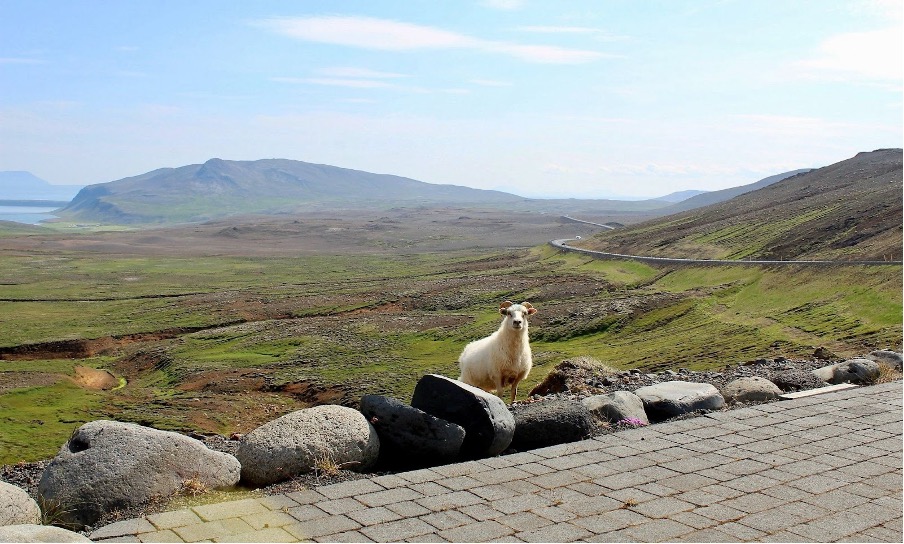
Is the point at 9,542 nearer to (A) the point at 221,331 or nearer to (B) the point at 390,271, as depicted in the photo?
(A) the point at 221,331

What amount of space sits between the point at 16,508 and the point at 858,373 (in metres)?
14.7

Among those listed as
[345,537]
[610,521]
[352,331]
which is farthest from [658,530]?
[352,331]

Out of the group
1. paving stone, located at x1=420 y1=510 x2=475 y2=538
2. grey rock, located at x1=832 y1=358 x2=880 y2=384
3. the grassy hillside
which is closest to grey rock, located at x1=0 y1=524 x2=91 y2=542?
paving stone, located at x1=420 y1=510 x2=475 y2=538

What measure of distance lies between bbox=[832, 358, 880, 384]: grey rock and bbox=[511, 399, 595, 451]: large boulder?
699cm

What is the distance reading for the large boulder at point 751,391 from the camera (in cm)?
1513

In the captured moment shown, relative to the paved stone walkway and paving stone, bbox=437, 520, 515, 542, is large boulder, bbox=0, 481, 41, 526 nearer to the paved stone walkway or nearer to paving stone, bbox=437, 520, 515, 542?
the paved stone walkway

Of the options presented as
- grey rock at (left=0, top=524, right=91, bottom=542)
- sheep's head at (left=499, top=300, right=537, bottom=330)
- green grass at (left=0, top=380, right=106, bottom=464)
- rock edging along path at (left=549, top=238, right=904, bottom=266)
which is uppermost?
sheep's head at (left=499, top=300, right=537, bottom=330)

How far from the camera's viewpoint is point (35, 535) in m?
7.65

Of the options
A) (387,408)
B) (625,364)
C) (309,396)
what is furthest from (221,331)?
(387,408)

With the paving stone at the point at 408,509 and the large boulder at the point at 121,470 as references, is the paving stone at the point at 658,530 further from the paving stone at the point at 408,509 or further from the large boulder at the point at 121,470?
the large boulder at the point at 121,470

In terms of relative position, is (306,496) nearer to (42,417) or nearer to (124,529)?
(124,529)

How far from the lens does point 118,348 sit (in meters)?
54.8

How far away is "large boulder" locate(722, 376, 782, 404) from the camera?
15133mm

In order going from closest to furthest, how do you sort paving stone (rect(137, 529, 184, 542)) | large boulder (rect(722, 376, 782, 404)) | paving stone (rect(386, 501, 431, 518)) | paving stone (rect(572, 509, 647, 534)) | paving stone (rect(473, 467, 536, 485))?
paving stone (rect(137, 529, 184, 542))
paving stone (rect(572, 509, 647, 534))
paving stone (rect(386, 501, 431, 518))
paving stone (rect(473, 467, 536, 485))
large boulder (rect(722, 376, 782, 404))
